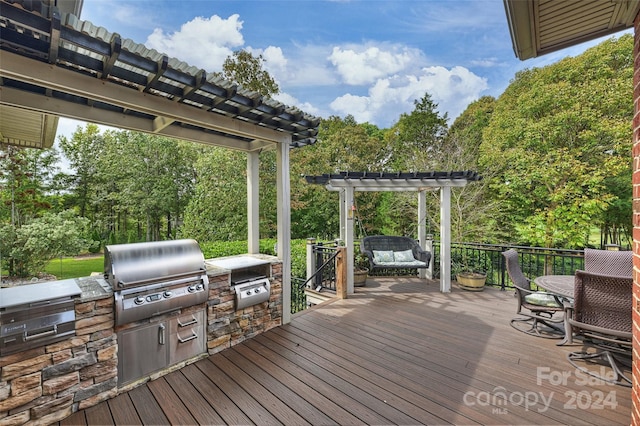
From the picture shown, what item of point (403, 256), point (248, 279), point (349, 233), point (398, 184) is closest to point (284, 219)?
point (248, 279)

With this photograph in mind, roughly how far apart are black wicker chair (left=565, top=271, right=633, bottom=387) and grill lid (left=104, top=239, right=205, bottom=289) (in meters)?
3.90

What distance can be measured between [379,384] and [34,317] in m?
2.84

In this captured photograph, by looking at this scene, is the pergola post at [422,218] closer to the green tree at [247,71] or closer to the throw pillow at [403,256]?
the throw pillow at [403,256]

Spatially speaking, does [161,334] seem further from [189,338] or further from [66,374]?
[66,374]

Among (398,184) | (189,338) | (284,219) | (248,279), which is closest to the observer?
(189,338)

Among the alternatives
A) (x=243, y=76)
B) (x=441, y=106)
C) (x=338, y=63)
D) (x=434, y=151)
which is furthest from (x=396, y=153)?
(x=243, y=76)

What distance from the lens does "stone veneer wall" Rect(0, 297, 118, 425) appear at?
6.19 ft

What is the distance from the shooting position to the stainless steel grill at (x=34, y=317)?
187 centimetres

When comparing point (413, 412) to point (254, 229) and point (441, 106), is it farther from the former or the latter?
point (441, 106)

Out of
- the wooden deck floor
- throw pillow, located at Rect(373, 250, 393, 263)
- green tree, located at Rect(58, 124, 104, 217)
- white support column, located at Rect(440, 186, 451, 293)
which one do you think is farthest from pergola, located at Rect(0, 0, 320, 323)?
green tree, located at Rect(58, 124, 104, 217)

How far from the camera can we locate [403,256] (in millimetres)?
5930

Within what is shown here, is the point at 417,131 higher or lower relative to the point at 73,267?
higher

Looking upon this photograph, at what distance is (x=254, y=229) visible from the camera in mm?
4297

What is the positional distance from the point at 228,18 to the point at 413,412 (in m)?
11.3
